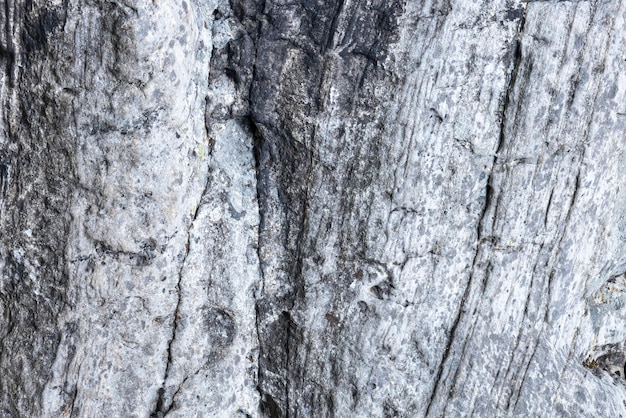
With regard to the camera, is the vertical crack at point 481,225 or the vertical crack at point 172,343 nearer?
the vertical crack at point 481,225

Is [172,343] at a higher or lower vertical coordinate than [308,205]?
lower

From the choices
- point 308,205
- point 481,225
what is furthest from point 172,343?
point 481,225

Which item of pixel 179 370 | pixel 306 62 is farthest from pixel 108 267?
pixel 306 62

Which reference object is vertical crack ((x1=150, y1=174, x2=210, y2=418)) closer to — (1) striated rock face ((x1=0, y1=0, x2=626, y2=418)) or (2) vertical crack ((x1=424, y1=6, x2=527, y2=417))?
(1) striated rock face ((x1=0, y1=0, x2=626, y2=418))

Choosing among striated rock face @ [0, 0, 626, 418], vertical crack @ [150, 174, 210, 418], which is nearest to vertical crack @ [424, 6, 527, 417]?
striated rock face @ [0, 0, 626, 418]

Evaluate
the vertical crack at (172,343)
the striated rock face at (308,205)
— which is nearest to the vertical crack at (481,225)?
the striated rock face at (308,205)

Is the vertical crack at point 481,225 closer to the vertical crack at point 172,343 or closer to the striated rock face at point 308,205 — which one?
the striated rock face at point 308,205

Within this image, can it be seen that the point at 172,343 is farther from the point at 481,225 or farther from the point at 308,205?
the point at 481,225

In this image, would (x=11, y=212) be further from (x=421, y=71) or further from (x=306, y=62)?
(x=421, y=71)
